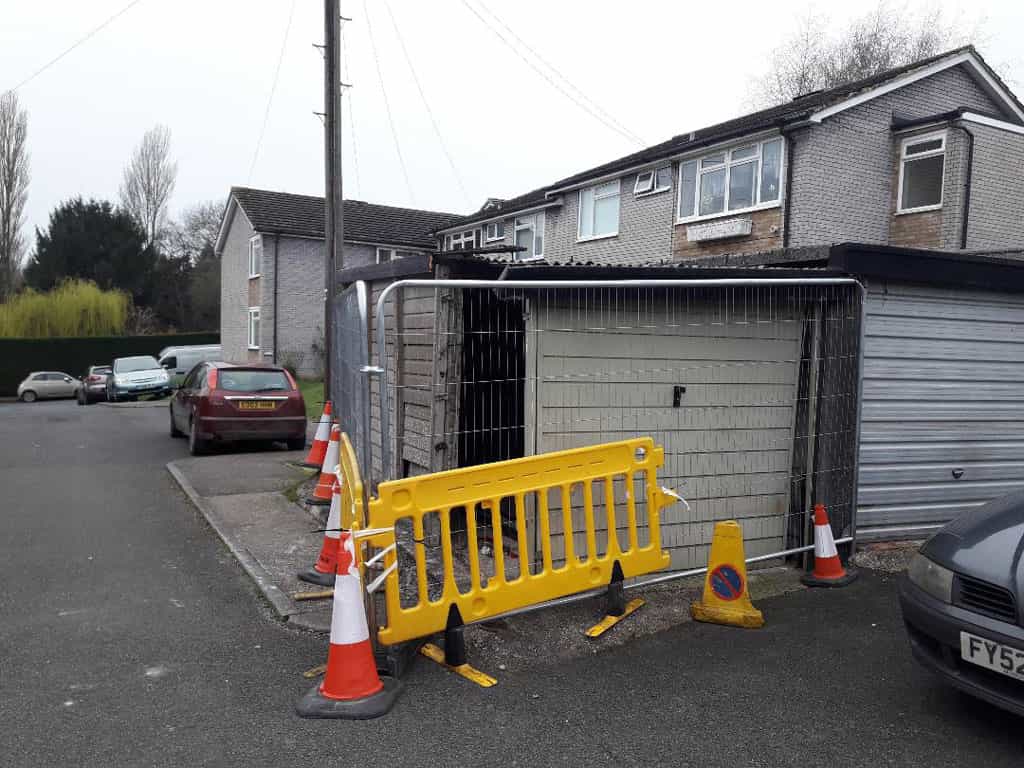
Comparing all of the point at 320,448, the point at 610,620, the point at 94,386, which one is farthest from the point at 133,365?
the point at 610,620

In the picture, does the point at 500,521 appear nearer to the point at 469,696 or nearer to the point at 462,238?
the point at 469,696

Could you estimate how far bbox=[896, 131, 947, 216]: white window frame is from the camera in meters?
17.5

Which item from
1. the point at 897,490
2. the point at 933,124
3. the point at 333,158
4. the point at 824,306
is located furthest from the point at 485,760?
the point at 933,124

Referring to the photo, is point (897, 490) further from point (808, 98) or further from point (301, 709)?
point (808, 98)

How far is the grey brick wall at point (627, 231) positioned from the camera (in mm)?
20516

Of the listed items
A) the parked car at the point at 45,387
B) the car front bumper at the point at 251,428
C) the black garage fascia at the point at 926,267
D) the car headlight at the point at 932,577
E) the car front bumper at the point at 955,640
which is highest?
the black garage fascia at the point at 926,267

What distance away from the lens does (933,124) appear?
57.9 ft

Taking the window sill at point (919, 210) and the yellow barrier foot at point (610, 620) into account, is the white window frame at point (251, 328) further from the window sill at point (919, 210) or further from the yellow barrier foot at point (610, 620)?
the yellow barrier foot at point (610, 620)

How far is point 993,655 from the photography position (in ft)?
11.1

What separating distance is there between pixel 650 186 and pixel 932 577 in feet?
59.8

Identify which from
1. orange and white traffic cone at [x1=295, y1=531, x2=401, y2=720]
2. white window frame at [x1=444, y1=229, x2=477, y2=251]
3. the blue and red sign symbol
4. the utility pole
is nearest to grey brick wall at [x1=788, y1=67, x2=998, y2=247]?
the utility pole

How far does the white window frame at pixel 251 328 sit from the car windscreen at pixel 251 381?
65.8ft

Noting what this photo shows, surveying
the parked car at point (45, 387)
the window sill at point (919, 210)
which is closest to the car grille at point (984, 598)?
the window sill at point (919, 210)

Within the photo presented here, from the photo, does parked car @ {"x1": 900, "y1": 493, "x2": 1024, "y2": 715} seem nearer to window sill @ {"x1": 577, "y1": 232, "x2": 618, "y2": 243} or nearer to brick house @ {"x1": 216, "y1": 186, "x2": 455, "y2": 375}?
window sill @ {"x1": 577, "y1": 232, "x2": 618, "y2": 243}
